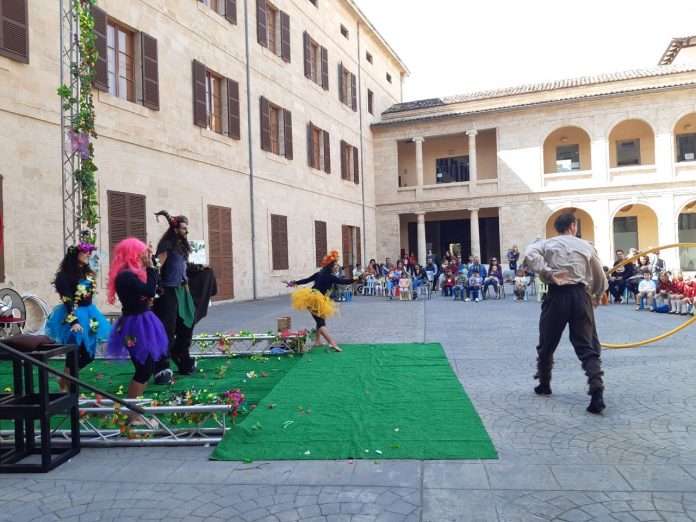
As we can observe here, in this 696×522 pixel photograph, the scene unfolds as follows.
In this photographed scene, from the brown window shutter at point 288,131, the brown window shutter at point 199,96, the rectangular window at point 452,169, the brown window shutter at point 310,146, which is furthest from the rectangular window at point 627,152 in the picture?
the brown window shutter at point 199,96

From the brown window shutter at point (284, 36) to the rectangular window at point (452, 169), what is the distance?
13439 mm

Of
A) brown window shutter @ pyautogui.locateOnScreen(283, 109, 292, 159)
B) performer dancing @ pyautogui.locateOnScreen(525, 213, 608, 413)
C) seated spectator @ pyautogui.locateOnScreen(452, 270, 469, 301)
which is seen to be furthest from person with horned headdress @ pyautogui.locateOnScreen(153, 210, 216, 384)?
brown window shutter @ pyautogui.locateOnScreen(283, 109, 292, 159)

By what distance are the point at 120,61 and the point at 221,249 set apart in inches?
228

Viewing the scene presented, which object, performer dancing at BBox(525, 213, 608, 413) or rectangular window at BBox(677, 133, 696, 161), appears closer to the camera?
performer dancing at BBox(525, 213, 608, 413)

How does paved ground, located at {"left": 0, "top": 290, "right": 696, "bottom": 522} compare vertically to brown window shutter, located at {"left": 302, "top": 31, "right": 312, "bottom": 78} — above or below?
below

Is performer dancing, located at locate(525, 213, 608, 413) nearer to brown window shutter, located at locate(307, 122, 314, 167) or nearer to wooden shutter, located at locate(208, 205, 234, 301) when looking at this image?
wooden shutter, located at locate(208, 205, 234, 301)

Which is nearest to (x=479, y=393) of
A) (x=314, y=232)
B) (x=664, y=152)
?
(x=314, y=232)

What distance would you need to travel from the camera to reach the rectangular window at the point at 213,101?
16.3 m

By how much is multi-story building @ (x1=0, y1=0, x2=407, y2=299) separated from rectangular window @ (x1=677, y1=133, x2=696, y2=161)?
15.7 m

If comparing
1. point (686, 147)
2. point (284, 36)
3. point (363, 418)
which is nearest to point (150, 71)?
point (284, 36)

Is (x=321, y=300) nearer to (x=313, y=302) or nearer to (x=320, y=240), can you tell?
(x=313, y=302)

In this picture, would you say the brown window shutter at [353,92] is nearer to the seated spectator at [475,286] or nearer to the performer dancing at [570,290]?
the seated spectator at [475,286]

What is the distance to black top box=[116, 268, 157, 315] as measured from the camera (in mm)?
4973

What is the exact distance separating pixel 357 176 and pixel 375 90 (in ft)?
20.4
